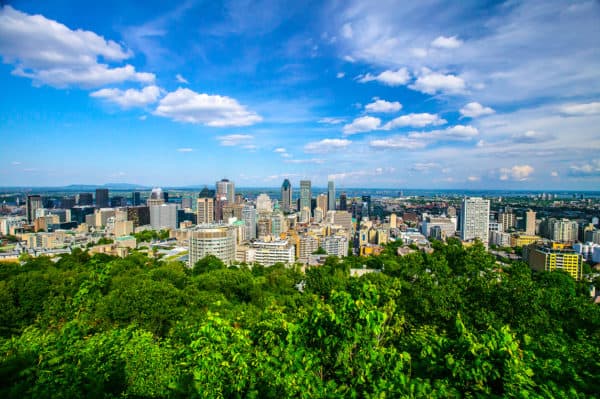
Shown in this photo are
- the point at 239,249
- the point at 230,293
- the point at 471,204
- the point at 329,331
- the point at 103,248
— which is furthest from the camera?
the point at 471,204

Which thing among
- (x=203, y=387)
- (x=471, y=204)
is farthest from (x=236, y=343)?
(x=471, y=204)

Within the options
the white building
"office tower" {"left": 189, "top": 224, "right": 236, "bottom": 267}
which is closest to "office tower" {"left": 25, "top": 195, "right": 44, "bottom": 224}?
"office tower" {"left": 189, "top": 224, "right": 236, "bottom": 267}

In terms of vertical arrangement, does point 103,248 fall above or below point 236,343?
below

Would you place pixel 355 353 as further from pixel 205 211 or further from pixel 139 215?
pixel 139 215

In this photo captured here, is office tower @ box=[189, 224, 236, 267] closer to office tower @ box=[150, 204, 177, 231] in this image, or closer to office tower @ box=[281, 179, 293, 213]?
office tower @ box=[150, 204, 177, 231]

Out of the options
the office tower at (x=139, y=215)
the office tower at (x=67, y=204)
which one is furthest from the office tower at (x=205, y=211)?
the office tower at (x=67, y=204)

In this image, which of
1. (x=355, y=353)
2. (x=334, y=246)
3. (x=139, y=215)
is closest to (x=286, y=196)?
(x=139, y=215)

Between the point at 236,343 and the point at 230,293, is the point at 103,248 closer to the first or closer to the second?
the point at 230,293

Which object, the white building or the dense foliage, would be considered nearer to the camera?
the dense foliage
